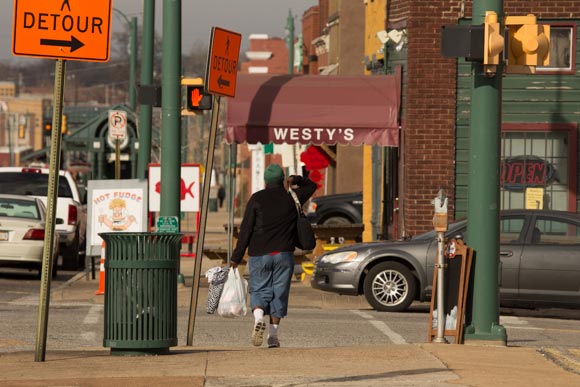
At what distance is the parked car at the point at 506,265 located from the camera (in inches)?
712

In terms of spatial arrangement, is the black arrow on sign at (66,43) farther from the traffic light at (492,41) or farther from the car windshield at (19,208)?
the car windshield at (19,208)

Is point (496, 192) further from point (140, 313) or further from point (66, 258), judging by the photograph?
point (66, 258)

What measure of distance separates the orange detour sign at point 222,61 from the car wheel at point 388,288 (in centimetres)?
568

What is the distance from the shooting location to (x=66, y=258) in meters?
28.5

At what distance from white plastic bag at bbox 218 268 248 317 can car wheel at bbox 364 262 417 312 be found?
18.8ft

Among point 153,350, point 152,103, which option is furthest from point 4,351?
point 152,103

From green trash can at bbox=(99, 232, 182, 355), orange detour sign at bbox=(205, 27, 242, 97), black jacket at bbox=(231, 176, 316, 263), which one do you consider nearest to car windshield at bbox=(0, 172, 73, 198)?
orange detour sign at bbox=(205, 27, 242, 97)

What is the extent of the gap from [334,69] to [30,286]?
70.7 feet

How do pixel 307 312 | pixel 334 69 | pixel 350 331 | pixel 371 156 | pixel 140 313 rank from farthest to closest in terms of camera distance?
pixel 334 69, pixel 371 156, pixel 307 312, pixel 350 331, pixel 140 313

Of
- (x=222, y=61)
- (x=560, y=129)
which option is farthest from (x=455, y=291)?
(x=560, y=129)

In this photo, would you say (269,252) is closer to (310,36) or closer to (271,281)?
(271,281)

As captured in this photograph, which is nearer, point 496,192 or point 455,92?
point 496,192

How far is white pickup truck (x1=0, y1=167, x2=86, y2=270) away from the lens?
27969mm

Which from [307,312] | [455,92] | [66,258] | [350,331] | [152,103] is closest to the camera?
[350,331]
